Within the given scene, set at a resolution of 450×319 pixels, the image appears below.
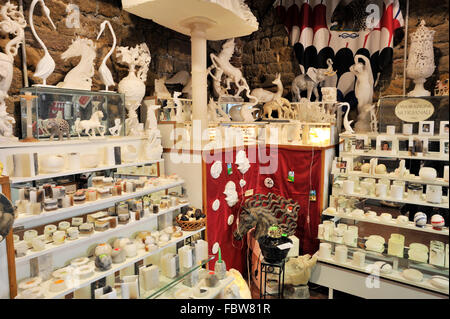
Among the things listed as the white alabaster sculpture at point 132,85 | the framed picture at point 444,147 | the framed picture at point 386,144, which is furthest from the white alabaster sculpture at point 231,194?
the framed picture at point 444,147

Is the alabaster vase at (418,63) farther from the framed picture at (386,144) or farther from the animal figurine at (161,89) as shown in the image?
the animal figurine at (161,89)

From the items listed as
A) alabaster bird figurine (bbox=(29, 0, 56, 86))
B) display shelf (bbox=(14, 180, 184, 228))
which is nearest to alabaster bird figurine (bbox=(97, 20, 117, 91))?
alabaster bird figurine (bbox=(29, 0, 56, 86))

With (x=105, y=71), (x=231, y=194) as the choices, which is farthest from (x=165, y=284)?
(x=105, y=71)

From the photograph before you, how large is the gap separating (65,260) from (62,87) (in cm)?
132

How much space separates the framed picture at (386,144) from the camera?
2643 millimetres

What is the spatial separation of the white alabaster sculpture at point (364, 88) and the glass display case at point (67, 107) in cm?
268

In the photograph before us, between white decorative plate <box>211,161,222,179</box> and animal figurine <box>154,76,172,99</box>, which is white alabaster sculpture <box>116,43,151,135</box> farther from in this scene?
white decorative plate <box>211,161,222,179</box>

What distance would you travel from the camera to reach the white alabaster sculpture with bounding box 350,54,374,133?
139 inches

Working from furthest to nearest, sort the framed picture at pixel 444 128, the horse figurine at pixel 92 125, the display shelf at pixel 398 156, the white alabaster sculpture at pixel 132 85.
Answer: the white alabaster sculpture at pixel 132 85
the horse figurine at pixel 92 125
the display shelf at pixel 398 156
the framed picture at pixel 444 128

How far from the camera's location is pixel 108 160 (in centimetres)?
245

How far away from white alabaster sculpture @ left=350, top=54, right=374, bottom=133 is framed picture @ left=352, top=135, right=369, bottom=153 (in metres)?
0.43

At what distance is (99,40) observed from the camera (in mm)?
2867
